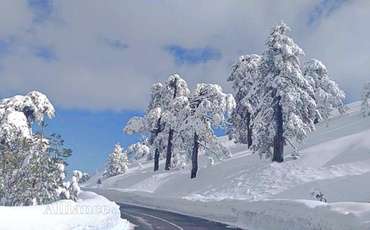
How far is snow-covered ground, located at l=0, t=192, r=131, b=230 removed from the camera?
12.4m

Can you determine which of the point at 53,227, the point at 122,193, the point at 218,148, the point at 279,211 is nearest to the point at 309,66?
the point at 218,148

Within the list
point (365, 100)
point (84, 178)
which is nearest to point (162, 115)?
point (365, 100)

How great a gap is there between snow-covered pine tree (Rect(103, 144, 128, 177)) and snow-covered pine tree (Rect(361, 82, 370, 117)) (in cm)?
4610

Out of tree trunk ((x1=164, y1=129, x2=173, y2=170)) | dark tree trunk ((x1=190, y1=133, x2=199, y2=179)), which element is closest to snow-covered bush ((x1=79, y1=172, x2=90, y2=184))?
tree trunk ((x1=164, y1=129, x2=173, y2=170))

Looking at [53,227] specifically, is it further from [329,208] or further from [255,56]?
[255,56]

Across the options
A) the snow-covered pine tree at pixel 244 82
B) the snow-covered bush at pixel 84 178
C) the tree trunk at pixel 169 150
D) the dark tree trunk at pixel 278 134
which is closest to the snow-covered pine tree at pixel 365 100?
the snow-covered pine tree at pixel 244 82

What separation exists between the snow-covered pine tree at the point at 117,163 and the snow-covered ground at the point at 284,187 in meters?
32.4

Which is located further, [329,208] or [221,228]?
[221,228]

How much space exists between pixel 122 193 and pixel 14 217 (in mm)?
39943

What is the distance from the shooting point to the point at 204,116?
46.7m

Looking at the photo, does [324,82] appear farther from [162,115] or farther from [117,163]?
[117,163]

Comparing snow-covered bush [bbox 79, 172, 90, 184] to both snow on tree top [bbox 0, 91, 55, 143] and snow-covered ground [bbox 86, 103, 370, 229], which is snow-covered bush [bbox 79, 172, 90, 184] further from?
snow on tree top [bbox 0, 91, 55, 143]

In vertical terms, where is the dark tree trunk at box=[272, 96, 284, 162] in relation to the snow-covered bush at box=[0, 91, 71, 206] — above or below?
above

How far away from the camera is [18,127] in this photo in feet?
87.1
